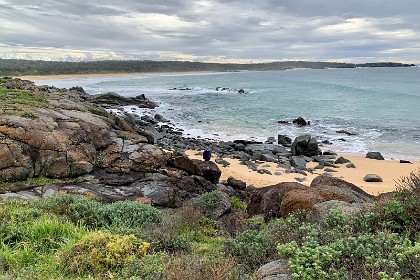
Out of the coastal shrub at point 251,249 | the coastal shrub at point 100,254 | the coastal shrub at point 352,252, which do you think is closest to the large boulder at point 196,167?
the coastal shrub at point 251,249

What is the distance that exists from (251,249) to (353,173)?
15.7 m

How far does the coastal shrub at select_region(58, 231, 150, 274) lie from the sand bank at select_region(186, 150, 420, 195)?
11525mm

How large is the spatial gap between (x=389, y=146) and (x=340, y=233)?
2426cm

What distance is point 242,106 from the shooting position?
47.9 meters

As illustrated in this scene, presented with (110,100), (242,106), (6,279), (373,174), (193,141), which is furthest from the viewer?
(242,106)

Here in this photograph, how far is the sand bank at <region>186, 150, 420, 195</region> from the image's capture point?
1723 centimetres

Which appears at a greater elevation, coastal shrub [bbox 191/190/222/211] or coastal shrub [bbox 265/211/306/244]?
coastal shrub [bbox 265/211/306/244]

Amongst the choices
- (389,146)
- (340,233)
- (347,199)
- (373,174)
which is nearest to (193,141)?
(373,174)

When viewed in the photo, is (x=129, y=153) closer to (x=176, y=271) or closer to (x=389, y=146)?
(x=176, y=271)

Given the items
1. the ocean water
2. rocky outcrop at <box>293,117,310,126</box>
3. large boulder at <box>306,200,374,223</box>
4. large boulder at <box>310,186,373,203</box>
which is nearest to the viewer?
large boulder at <box>306,200,374,223</box>

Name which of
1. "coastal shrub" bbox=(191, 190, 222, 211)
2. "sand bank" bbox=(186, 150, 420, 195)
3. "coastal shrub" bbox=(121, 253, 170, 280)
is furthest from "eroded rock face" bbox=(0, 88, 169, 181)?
"coastal shrub" bbox=(121, 253, 170, 280)

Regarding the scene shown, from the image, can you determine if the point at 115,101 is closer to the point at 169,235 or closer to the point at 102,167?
the point at 102,167

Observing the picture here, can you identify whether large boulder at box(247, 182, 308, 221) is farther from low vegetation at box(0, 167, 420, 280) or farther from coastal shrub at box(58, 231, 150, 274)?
coastal shrub at box(58, 231, 150, 274)

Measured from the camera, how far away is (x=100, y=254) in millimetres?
5250
